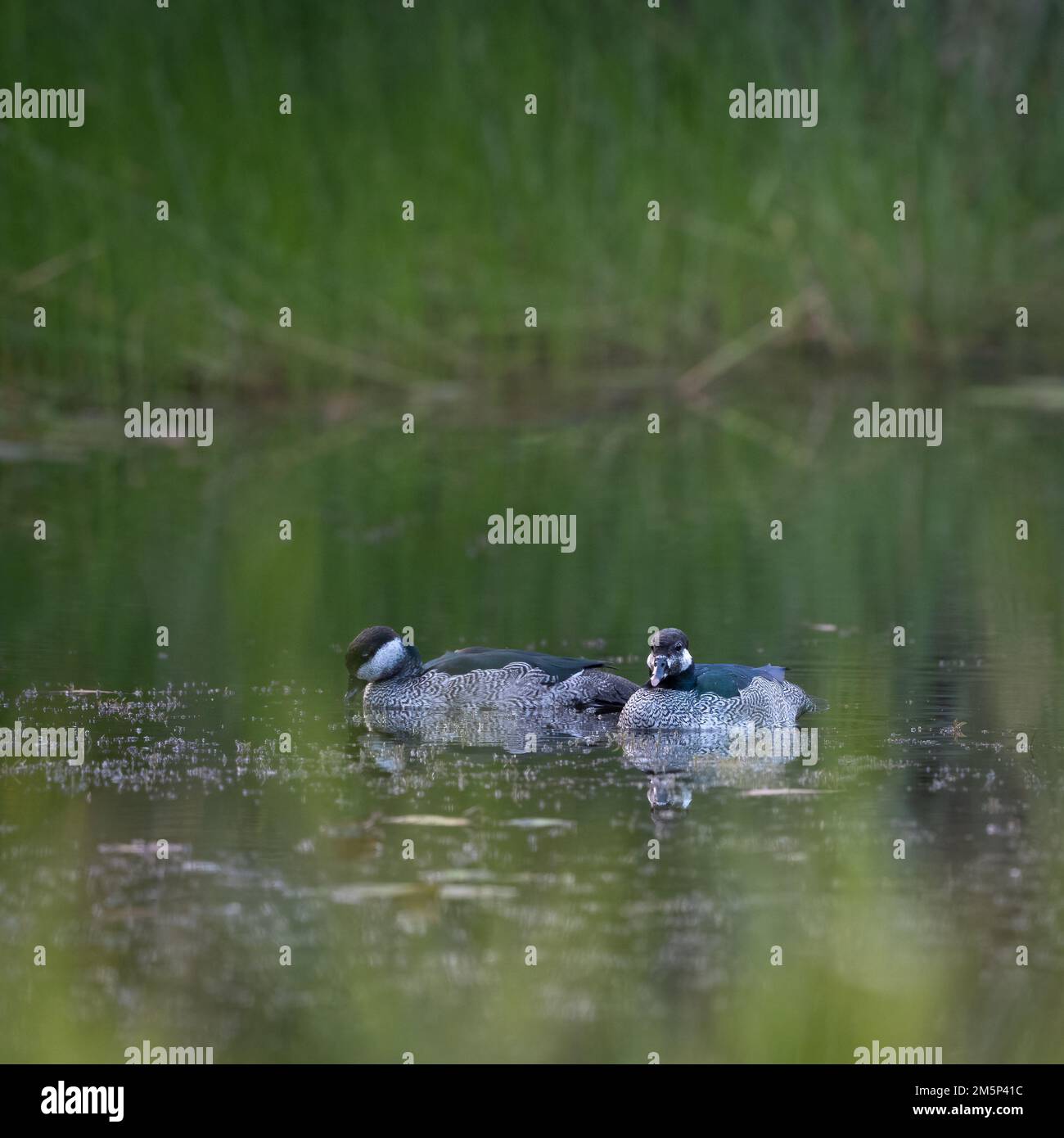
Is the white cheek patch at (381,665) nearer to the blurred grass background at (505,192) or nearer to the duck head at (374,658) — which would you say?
the duck head at (374,658)

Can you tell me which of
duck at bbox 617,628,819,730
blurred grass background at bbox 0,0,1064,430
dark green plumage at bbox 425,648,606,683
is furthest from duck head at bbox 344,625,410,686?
blurred grass background at bbox 0,0,1064,430

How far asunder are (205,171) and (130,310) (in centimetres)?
142

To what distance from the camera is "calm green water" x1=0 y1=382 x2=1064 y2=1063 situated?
20.9 feet

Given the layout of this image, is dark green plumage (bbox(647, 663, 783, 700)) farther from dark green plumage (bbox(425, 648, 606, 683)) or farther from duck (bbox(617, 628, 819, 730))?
dark green plumage (bbox(425, 648, 606, 683))

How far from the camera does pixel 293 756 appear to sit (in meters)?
9.29

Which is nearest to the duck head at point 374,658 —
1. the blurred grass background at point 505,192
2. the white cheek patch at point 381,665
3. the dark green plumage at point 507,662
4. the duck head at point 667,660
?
the white cheek patch at point 381,665

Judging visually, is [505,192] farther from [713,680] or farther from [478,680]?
[713,680]

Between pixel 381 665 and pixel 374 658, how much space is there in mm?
40

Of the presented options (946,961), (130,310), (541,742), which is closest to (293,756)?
(541,742)

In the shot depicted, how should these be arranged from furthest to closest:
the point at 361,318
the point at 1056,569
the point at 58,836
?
the point at 361,318, the point at 1056,569, the point at 58,836

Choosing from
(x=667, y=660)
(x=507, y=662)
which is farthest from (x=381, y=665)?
(x=667, y=660)

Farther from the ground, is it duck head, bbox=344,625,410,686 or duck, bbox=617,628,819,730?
duck head, bbox=344,625,410,686

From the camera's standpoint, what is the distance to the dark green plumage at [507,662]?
34.0 ft

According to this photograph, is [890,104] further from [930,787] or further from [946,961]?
[946,961]
